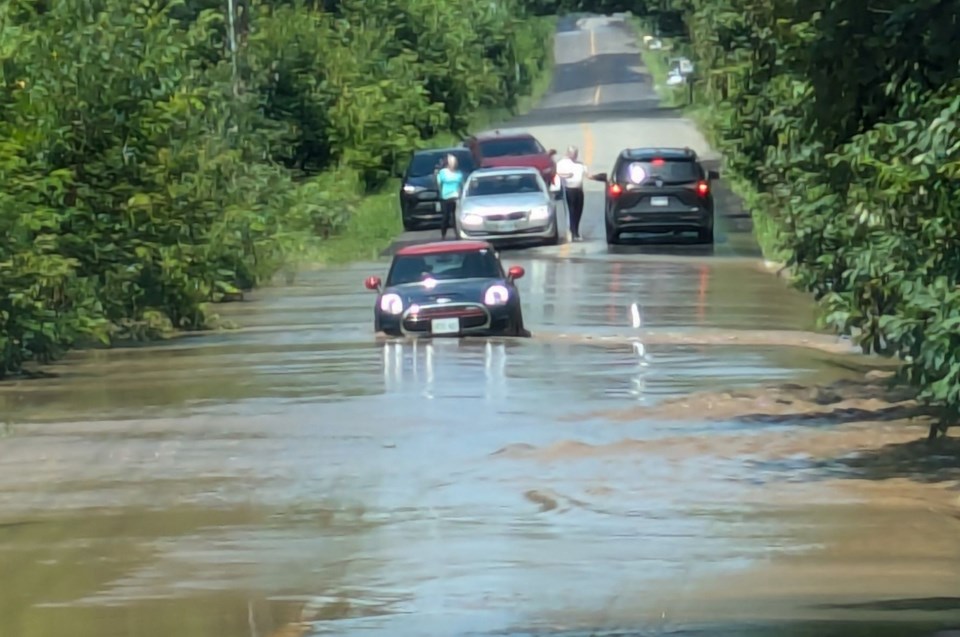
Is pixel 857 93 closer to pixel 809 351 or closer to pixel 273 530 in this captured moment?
pixel 273 530

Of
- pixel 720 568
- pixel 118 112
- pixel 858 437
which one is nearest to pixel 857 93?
pixel 858 437

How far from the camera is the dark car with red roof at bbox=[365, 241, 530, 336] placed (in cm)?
2591

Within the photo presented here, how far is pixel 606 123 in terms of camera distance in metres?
78.4

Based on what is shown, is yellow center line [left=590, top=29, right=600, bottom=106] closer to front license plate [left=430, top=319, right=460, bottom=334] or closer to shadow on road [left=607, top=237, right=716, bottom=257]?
shadow on road [left=607, top=237, right=716, bottom=257]

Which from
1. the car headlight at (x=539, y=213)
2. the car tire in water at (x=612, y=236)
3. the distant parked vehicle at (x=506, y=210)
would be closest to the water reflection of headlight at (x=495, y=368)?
the distant parked vehicle at (x=506, y=210)

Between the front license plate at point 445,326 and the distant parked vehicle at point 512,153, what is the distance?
22715 millimetres

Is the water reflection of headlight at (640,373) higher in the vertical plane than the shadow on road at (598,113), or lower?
higher

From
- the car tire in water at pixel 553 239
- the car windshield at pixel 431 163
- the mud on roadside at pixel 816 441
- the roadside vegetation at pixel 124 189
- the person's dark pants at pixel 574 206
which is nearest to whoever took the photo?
the mud on roadside at pixel 816 441

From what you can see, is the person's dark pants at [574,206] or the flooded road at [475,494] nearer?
the flooded road at [475,494]

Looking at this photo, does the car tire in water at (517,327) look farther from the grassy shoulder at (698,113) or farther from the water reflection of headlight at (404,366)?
the grassy shoulder at (698,113)

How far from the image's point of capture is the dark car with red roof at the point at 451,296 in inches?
1020

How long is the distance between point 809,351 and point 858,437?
24.6 ft

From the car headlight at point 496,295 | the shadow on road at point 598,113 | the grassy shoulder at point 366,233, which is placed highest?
the car headlight at point 496,295

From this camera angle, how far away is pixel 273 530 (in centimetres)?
1313
